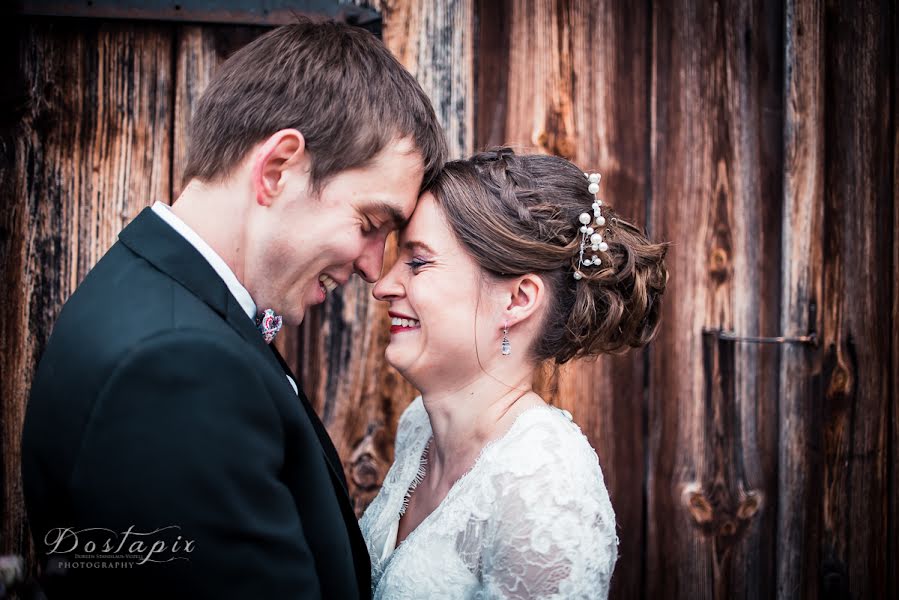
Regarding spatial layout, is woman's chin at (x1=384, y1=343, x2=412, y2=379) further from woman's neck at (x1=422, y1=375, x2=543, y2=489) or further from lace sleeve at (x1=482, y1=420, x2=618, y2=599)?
lace sleeve at (x1=482, y1=420, x2=618, y2=599)

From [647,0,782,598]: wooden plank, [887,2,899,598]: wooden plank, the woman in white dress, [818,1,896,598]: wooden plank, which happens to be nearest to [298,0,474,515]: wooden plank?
the woman in white dress

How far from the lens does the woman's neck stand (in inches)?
73.7

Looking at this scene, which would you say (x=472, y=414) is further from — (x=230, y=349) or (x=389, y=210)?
(x=230, y=349)

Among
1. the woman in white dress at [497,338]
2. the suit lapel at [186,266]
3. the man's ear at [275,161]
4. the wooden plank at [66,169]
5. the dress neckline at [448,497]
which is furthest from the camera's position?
the wooden plank at [66,169]

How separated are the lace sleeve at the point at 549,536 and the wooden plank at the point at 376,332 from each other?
30.6 inches

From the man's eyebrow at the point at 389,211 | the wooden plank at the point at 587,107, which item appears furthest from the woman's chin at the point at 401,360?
the wooden plank at the point at 587,107

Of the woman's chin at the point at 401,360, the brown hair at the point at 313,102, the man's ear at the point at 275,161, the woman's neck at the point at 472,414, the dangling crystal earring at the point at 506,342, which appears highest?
the brown hair at the point at 313,102

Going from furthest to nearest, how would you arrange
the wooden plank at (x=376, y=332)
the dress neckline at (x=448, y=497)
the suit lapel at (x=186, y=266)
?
the wooden plank at (x=376, y=332)
the dress neckline at (x=448, y=497)
the suit lapel at (x=186, y=266)

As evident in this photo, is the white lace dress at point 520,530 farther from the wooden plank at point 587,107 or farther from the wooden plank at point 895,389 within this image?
the wooden plank at point 895,389

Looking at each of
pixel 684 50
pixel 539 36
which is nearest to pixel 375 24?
pixel 539 36

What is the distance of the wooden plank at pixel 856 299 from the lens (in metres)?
2.36

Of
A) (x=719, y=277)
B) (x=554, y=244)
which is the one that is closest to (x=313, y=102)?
(x=554, y=244)

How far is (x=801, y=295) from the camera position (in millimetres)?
2369

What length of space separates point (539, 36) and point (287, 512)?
72.4 inches
